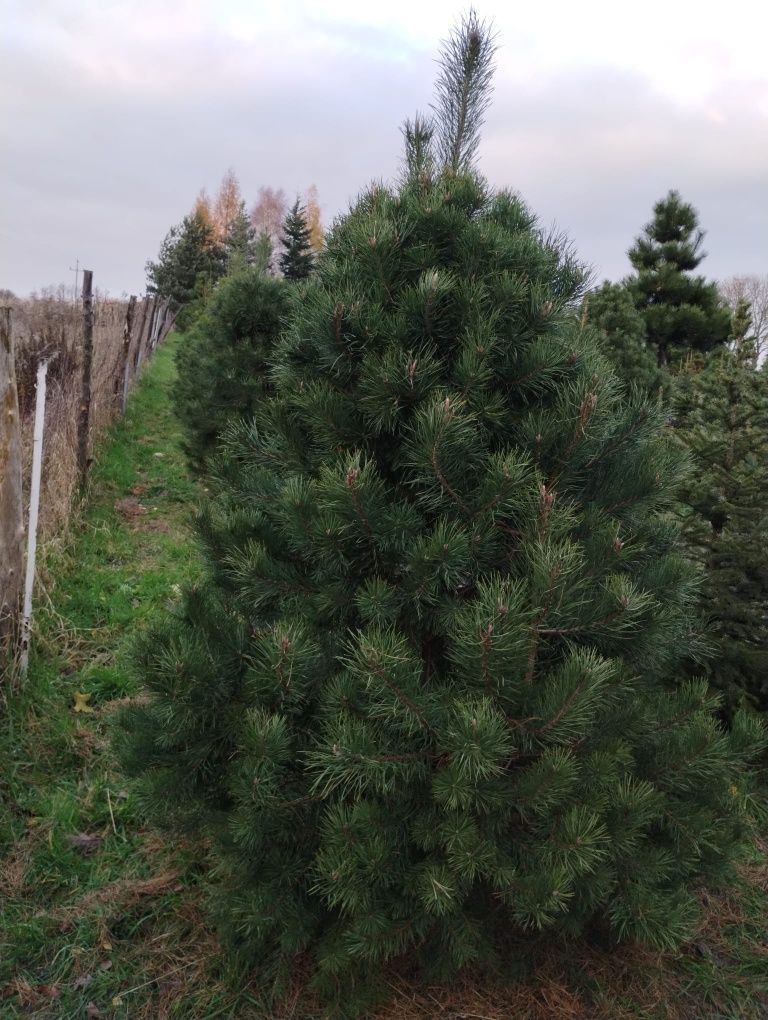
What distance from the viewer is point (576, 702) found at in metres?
1.97

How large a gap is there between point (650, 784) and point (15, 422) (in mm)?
4058

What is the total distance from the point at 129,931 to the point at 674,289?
17.8 m

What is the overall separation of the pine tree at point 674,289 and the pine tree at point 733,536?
13.3 m

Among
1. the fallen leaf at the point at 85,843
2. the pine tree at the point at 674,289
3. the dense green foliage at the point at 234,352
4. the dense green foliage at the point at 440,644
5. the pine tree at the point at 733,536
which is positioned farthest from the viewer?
the pine tree at the point at 674,289

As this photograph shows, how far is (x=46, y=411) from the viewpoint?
800 centimetres

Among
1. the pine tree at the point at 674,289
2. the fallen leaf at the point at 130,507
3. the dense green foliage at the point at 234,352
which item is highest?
the pine tree at the point at 674,289

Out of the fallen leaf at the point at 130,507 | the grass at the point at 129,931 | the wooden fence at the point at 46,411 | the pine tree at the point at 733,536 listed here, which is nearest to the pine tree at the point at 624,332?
the pine tree at the point at 733,536

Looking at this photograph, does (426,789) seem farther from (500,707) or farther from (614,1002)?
(614,1002)

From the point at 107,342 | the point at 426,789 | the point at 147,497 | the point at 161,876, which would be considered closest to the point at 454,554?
the point at 426,789

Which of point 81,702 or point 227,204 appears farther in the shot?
point 227,204

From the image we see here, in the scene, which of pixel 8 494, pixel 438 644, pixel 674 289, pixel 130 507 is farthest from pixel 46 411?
pixel 674 289

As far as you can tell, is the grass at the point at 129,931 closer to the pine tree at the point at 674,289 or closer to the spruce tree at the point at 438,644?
the spruce tree at the point at 438,644

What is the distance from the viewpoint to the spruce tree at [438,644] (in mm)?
2045

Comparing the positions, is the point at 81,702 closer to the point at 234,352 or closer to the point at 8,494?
the point at 8,494
